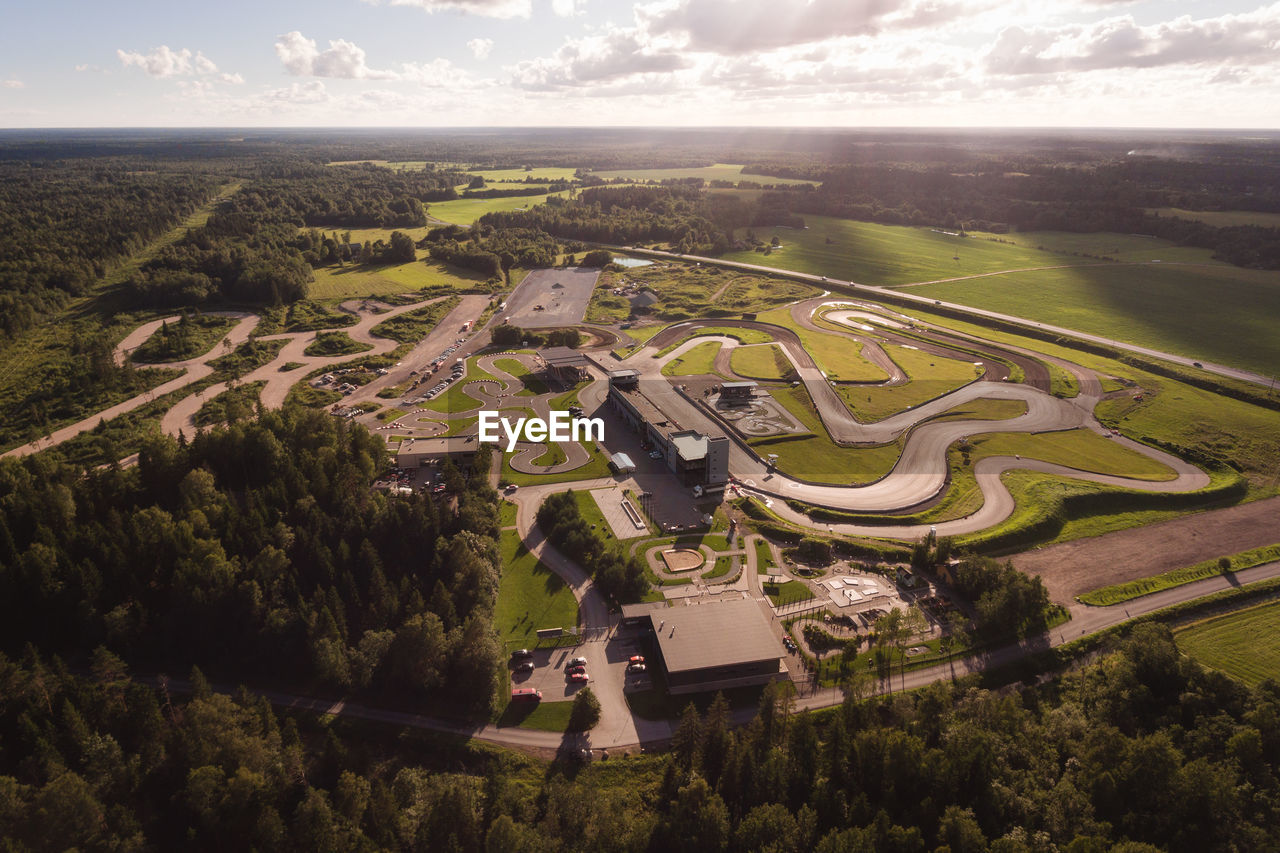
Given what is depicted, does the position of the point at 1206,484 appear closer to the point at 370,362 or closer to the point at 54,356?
the point at 370,362

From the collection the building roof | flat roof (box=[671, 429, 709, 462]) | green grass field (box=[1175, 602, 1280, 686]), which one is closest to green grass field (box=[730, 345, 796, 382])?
the building roof

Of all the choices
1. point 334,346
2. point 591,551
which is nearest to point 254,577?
point 591,551

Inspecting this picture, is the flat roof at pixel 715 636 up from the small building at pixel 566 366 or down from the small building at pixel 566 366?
down

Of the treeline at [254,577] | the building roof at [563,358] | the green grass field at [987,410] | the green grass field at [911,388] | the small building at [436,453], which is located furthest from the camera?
the building roof at [563,358]

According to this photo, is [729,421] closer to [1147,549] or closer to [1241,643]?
[1147,549]

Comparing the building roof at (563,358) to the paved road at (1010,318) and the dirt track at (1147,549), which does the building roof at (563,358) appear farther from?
the paved road at (1010,318)

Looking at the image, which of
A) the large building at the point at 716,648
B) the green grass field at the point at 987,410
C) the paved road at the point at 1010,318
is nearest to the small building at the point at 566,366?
the green grass field at the point at 987,410

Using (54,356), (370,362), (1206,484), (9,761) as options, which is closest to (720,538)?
(9,761)

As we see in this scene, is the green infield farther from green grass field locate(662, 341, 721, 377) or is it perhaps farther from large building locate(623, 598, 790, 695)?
large building locate(623, 598, 790, 695)
